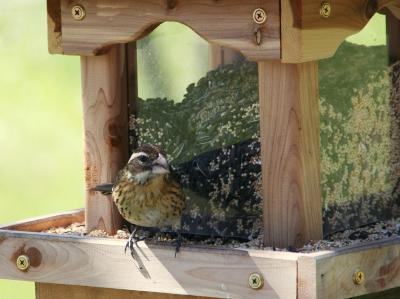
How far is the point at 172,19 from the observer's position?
5.71 m

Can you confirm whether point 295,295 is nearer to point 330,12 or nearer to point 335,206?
point 335,206

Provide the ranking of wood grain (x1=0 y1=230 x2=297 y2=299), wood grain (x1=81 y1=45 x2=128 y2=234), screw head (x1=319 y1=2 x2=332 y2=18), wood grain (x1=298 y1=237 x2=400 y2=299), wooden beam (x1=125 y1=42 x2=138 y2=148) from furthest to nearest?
1. wooden beam (x1=125 y1=42 x2=138 y2=148)
2. wood grain (x1=81 y1=45 x2=128 y2=234)
3. screw head (x1=319 y1=2 x2=332 y2=18)
4. wood grain (x1=0 y1=230 x2=297 y2=299)
5. wood grain (x1=298 y1=237 x2=400 y2=299)

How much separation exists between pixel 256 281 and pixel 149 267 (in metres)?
0.48

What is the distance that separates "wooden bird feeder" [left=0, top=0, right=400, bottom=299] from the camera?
17.9 feet

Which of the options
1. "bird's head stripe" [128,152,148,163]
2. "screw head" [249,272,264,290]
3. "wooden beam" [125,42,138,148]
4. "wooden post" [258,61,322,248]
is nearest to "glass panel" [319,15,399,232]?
"wooden post" [258,61,322,248]

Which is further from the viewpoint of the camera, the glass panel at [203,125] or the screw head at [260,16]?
the glass panel at [203,125]

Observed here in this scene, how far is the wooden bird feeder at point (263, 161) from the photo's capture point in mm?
5441

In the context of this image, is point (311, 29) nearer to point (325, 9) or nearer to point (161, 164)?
point (325, 9)

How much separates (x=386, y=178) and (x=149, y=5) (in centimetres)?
125

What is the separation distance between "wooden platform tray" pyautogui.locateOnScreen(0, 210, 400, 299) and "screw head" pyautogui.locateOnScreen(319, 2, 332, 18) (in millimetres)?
832

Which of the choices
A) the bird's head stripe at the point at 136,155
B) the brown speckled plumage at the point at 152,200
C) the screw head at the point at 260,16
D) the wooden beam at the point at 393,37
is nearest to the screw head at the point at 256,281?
the brown speckled plumage at the point at 152,200

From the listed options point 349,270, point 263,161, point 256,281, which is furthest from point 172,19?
point 349,270

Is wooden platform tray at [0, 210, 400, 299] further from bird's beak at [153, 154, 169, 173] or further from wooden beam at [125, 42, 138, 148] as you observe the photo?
wooden beam at [125, 42, 138, 148]

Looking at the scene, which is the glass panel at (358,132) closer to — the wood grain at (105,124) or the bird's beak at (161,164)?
the bird's beak at (161,164)
